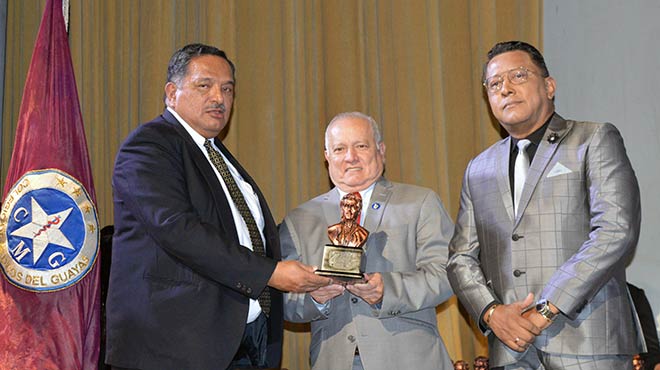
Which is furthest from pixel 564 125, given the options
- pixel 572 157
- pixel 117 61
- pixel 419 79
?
pixel 117 61

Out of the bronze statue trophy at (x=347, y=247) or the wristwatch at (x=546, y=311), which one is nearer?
the wristwatch at (x=546, y=311)

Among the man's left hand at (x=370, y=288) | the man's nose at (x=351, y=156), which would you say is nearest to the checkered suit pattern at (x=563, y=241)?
the man's left hand at (x=370, y=288)

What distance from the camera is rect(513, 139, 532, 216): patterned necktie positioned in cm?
309

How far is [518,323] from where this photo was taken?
2828mm

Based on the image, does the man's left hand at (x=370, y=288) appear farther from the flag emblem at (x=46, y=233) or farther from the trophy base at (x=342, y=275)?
the flag emblem at (x=46, y=233)

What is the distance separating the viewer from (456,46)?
507 centimetres

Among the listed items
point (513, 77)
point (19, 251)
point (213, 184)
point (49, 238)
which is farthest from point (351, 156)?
point (19, 251)

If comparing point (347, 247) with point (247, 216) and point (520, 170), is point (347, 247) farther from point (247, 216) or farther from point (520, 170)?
point (520, 170)

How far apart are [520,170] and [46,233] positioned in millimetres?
2188

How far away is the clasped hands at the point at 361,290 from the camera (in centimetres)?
308

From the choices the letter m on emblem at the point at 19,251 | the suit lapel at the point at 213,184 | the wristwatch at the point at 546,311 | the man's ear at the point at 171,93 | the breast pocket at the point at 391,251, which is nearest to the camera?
the wristwatch at the point at 546,311

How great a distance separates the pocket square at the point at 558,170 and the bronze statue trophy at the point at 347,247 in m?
0.75

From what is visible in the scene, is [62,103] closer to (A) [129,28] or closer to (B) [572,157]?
(A) [129,28]

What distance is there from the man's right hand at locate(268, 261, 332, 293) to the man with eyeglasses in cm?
60
